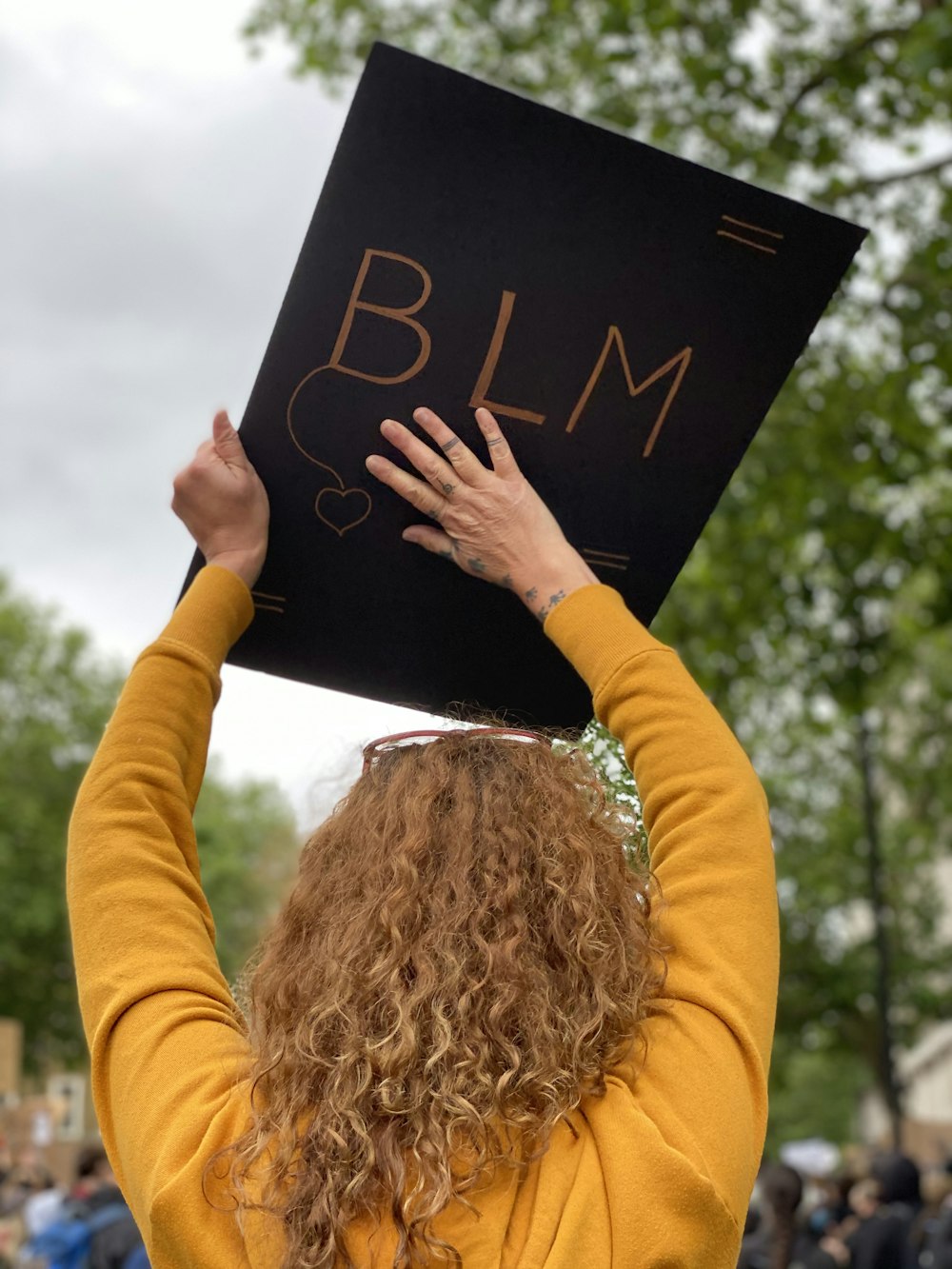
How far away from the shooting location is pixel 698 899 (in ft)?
5.25

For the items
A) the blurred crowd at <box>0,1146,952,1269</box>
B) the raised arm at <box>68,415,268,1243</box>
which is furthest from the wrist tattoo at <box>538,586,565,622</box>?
the blurred crowd at <box>0,1146,952,1269</box>

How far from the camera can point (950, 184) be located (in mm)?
9500

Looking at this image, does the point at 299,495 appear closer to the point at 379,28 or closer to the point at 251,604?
the point at 251,604

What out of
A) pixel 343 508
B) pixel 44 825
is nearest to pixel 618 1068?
pixel 343 508

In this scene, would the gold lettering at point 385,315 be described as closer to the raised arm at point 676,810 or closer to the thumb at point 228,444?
the raised arm at point 676,810

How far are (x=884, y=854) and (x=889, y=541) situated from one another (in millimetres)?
17929

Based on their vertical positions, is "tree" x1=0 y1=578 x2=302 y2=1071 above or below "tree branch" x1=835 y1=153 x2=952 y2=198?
below

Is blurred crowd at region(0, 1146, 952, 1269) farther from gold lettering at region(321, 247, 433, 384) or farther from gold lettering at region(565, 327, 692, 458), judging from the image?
gold lettering at region(321, 247, 433, 384)

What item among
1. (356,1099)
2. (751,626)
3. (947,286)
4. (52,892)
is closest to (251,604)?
(356,1099)

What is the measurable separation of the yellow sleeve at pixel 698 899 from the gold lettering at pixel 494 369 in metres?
0.33

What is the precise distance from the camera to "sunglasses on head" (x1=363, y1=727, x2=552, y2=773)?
5.95ft

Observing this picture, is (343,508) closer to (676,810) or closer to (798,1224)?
(676,810)

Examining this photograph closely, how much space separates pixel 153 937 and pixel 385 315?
0.86 m

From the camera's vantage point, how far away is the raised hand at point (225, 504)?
1981mm
